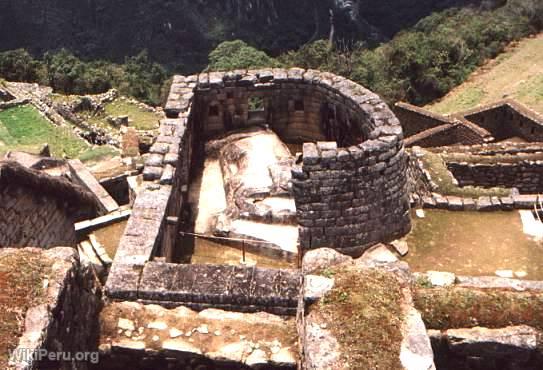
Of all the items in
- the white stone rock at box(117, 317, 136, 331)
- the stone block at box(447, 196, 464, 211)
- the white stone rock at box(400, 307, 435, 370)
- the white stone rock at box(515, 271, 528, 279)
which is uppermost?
the stone block at box(447, 196, 464, 211)

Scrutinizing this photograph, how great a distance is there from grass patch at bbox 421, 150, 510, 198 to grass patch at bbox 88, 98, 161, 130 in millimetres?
24942

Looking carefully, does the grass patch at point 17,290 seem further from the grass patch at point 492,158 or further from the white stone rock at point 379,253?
the grass patch at point 492,158

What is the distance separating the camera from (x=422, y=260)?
36.8ft

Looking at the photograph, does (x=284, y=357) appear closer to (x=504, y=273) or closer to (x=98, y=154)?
(x=504, y=273)

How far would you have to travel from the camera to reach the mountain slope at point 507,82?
31.1 m

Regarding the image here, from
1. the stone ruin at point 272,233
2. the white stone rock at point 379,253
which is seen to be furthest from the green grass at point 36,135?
the white stone rock at point 379,253

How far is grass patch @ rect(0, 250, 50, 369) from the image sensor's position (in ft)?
16.4

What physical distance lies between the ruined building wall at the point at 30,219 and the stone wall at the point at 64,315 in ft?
11.2

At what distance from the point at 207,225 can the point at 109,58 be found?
83.4 metres

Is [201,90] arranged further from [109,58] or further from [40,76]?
[109,58]

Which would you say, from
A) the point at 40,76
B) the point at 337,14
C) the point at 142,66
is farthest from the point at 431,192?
the point at 337,14

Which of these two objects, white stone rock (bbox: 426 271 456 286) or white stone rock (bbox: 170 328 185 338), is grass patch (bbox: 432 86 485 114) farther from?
white stone rock (bbox: 170 328 185 338)

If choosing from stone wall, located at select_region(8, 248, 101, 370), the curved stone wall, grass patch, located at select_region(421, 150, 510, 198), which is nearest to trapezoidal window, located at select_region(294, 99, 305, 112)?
the curved stone wall

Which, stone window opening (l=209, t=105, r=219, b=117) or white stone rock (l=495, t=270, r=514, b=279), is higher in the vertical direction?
stone window opening (l=209, t=105, r=219, b=117)
